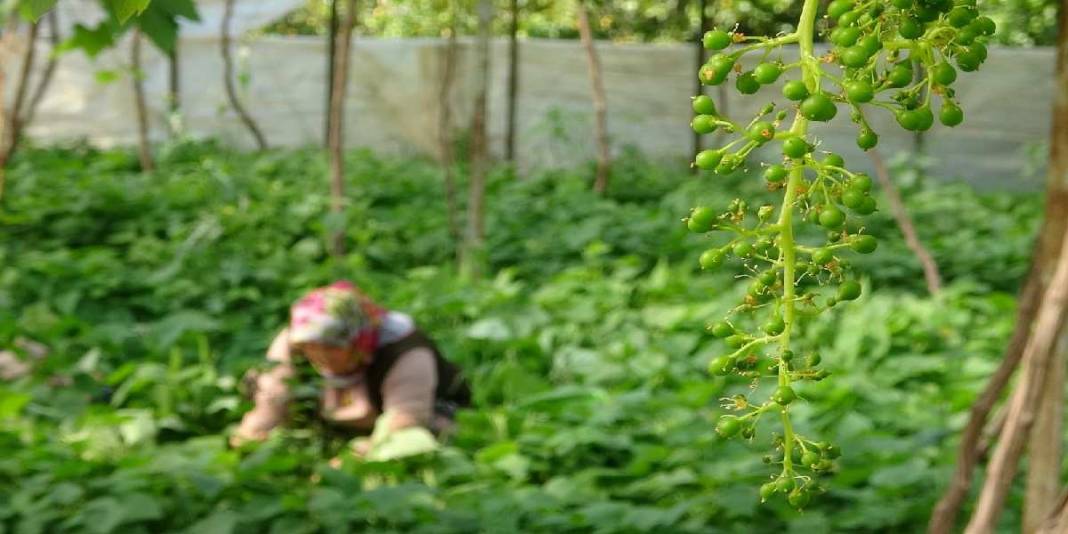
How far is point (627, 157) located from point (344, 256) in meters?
4.19

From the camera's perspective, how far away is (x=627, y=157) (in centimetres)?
1170

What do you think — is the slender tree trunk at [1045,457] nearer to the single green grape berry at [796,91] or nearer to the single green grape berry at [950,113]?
the single green grape berry at [950,113]

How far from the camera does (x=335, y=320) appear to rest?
5184 mm

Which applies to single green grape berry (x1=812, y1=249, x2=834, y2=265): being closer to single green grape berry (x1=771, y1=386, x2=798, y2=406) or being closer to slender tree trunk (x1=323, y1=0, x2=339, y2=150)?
single green grape berry (x1=771, y1=386, x2=798, y2=406)

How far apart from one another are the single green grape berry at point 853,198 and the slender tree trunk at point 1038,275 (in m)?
1.56

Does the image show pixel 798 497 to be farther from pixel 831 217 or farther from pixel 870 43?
pixel 870 43

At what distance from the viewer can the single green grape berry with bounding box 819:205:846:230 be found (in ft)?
3.08

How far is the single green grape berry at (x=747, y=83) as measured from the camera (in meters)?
0.99

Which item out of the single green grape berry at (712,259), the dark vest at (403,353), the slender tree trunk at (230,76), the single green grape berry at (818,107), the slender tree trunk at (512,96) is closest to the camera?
the single green grape berry at (818,107)

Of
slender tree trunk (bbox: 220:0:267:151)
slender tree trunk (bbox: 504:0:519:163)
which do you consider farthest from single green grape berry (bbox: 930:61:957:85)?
slender tree trunk (bbox: 220:0:267:151)

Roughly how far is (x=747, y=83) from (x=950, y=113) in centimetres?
14

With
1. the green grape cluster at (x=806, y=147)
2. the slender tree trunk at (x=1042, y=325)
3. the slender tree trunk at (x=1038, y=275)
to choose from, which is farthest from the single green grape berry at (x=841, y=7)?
the slender tree trunk at (x=1038, y=275)

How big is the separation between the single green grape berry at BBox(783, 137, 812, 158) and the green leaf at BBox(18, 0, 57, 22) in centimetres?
96

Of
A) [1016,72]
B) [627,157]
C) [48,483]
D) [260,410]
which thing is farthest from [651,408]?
[1016,72]
